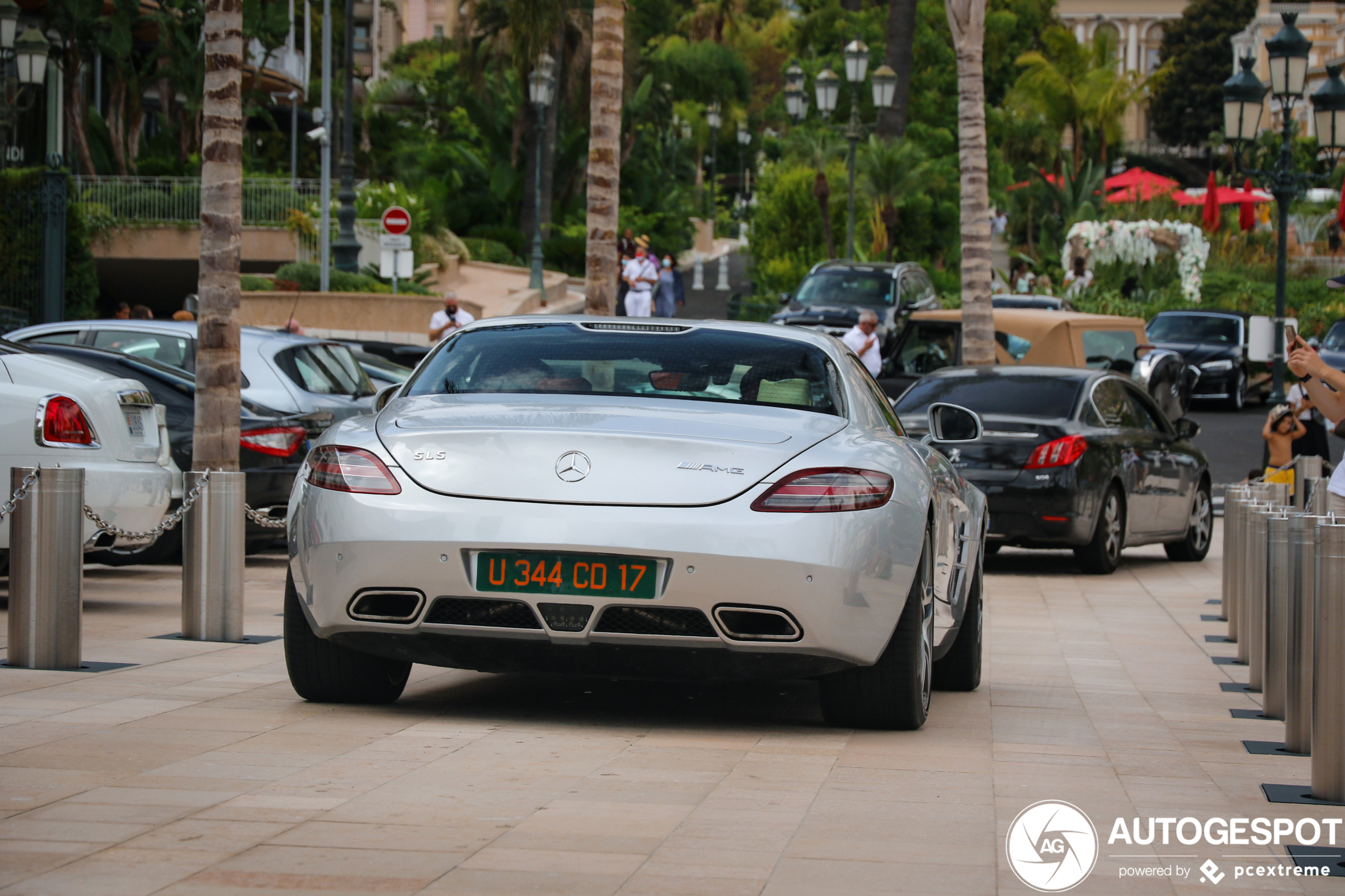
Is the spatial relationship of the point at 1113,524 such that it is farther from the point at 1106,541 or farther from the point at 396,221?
the point at 396,221

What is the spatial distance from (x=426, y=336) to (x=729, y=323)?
1077 inches

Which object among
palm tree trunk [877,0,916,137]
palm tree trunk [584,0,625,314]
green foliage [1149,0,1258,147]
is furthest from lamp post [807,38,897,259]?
green foliage [1149,0,1258,147]

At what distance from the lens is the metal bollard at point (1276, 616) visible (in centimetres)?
708

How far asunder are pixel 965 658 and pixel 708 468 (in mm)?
2389

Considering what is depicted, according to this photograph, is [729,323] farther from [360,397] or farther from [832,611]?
[360,397]

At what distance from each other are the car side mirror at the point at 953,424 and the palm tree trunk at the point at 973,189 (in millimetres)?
12404

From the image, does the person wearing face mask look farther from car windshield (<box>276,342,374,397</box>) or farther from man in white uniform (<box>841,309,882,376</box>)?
car windshield (<box>276,342,374,397</box>)

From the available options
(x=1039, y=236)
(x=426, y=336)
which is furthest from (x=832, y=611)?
(x=1039, y=236)

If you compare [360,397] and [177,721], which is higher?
[360,397]

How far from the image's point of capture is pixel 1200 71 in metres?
97.8

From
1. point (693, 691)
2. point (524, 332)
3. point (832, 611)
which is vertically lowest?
point (693, 691)

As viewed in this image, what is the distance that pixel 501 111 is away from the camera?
51.5 m

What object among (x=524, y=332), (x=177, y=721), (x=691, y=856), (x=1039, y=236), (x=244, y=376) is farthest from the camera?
(x=1039, y=236)

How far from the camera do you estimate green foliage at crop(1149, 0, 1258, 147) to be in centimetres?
9700
